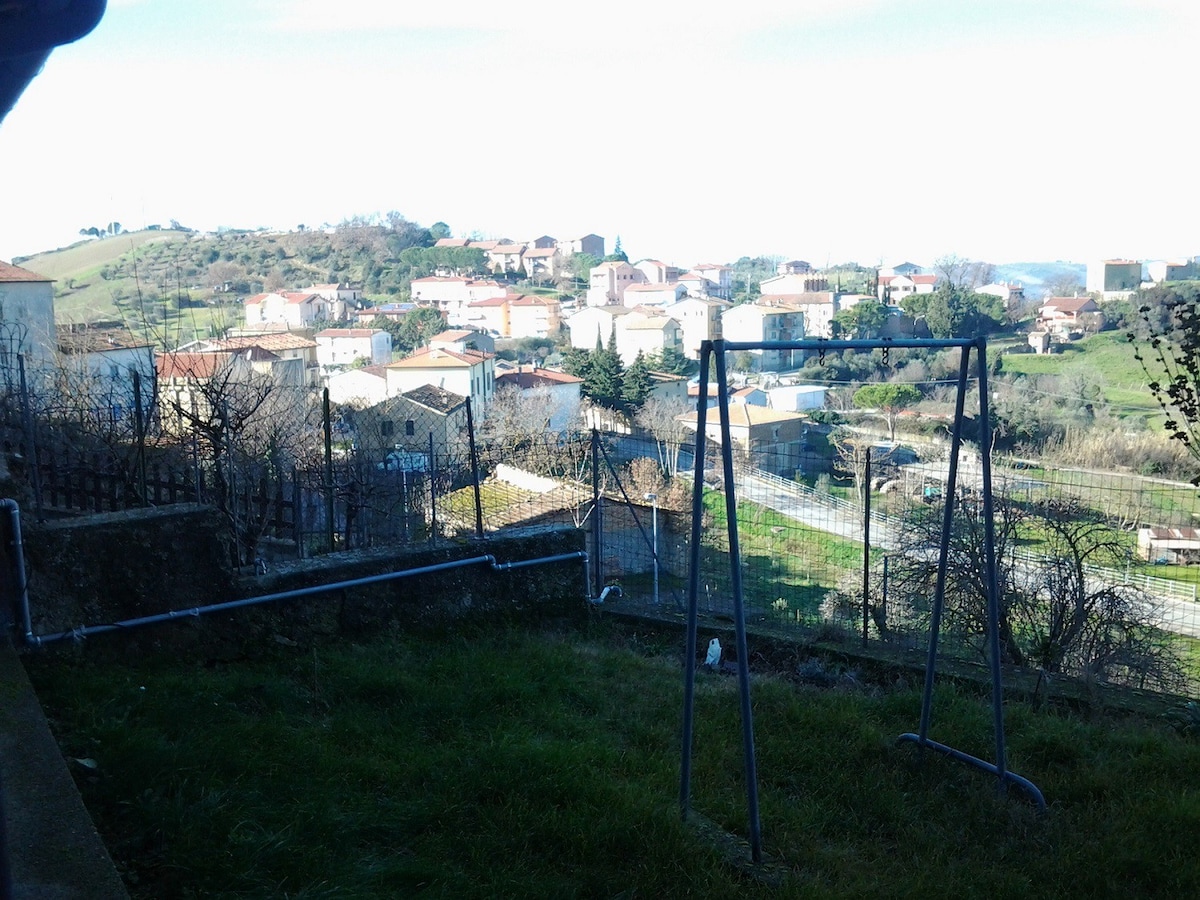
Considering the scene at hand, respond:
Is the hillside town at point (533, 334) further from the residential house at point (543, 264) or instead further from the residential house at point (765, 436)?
the residential house at point (543, 264)

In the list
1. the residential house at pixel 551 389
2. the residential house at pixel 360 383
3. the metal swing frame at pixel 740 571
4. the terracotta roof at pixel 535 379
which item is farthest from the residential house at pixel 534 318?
the metal swing frame at pixel 740 571

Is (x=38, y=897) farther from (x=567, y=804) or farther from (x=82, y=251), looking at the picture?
(x=82, y=251)

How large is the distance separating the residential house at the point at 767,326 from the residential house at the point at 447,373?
10063 mm

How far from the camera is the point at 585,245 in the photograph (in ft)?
398

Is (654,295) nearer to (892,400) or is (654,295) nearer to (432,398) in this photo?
(432,398)

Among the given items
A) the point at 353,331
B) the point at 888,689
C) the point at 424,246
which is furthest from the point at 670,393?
the point at 424,246

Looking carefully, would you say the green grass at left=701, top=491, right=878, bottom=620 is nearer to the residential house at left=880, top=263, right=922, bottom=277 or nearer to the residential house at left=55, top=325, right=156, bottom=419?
the residential house at left=55, top=325, right=156, bottom=419

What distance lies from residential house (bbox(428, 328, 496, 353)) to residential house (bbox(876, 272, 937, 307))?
68.4ft

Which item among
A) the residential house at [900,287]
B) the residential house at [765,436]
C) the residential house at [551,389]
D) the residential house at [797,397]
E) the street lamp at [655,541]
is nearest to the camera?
the street lamp at [655,541]

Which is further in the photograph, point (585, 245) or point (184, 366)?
point (585, 245)

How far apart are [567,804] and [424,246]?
318 ft

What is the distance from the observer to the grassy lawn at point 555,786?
2881 millimetres

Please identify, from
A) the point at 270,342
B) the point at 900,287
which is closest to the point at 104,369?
the point at 270,342

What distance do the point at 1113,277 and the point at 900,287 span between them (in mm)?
12406
